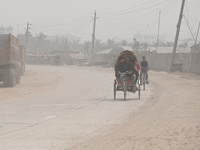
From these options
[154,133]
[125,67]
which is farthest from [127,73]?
[154,133]

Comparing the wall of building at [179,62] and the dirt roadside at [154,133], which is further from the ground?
the wall of building at [179,62]

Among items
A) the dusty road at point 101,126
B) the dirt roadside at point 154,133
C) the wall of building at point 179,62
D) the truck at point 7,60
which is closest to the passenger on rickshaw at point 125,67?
the dusty road at point 101,126

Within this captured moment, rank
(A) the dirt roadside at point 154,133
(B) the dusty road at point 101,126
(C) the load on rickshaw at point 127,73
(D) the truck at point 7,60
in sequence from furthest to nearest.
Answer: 1. (D) the truck at point 7,60
2. (C) the load on rickshaw at point 127,73
3. (B) the dusty road at point 101,126
4. (A) the dirt roadside at point 154,133

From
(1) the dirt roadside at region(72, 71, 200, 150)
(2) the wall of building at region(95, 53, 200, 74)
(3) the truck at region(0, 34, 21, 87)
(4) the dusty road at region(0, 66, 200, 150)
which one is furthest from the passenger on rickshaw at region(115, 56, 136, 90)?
(2) the wall of building at region(95, 53, 200, 74)

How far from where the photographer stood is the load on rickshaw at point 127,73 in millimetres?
13898

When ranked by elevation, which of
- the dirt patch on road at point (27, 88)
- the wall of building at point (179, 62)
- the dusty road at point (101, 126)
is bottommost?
the dirt patch on road at point (27, 88)

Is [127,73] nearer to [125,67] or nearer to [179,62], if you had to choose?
[125,67]

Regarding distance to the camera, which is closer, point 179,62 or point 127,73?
point 127,73

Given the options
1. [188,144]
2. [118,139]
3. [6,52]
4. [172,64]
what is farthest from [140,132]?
[172,64]

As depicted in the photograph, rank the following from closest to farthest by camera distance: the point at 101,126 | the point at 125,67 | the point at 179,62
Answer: the point at 101,126
the point at 125,67
the point at 179,62

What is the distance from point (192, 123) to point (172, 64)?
3261 cm

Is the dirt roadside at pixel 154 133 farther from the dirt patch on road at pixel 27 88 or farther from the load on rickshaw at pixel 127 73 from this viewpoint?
the dirt patch on road at pixel 27 88

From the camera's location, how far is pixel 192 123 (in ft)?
27.0

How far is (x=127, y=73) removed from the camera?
14.0 meters
